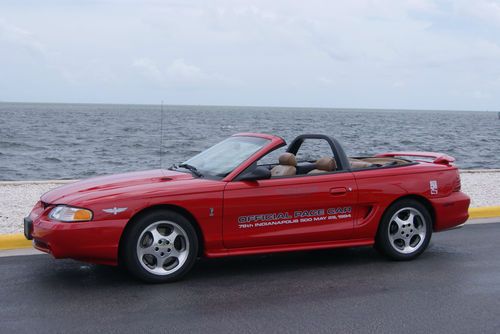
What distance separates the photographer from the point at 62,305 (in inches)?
229

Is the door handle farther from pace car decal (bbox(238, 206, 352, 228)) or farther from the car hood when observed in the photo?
the car hood

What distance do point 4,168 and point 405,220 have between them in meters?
25.1

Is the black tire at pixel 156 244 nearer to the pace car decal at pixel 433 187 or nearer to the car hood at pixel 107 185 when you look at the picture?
the car hood at pixel 107 185

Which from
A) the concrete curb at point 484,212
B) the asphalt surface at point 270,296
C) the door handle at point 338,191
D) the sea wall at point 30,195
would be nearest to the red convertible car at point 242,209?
the door handle at point 338,191

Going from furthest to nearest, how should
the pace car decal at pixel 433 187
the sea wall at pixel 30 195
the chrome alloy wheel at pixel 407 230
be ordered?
the sea wall at pixel 30 195 < the pace car decal at pixel 433 187 < the chrome alloy wheel at pixel 407 230

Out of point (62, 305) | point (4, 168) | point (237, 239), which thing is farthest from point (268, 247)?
point (4, 168)

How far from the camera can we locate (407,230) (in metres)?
7.55

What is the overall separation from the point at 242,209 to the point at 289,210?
497 mm

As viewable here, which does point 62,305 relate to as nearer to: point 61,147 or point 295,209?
point 295,209

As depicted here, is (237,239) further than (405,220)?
No

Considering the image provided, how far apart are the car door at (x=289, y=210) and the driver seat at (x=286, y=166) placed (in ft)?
0.83

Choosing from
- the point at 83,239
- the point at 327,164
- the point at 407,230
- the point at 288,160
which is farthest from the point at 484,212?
the point at 83,239

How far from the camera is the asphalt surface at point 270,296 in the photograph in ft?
17.6

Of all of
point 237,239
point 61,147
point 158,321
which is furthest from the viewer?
point 61,147
